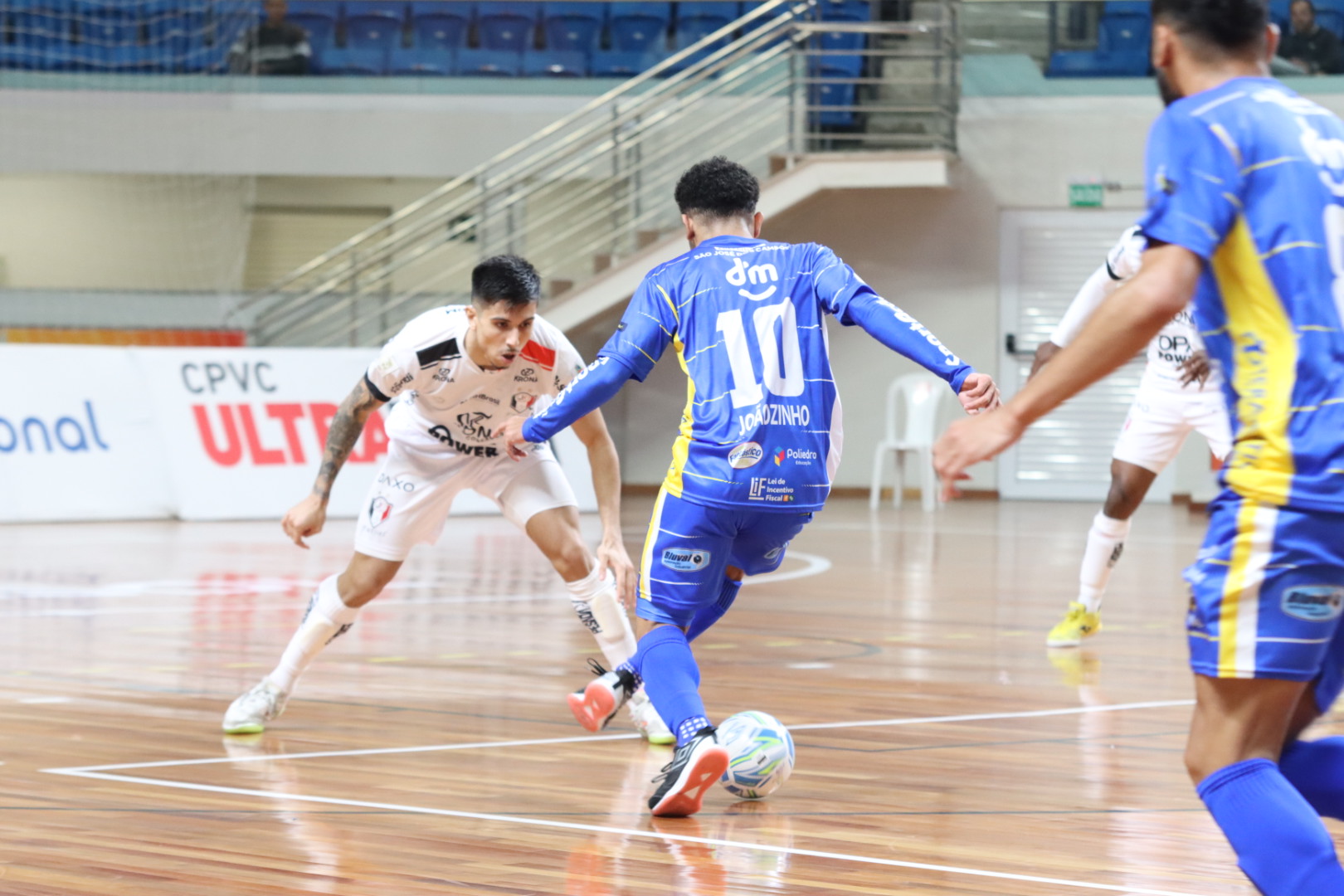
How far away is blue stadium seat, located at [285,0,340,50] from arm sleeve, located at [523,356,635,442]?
54.7 ft

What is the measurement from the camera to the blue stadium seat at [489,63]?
19.3 meters

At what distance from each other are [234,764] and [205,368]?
9.89 meters

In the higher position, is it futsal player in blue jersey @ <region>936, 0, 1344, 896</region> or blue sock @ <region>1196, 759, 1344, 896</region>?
futsal player in blue jersey @ <region>936, 0, 1344, 896</region>

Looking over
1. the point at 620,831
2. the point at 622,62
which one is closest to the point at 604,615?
the point at 620,831

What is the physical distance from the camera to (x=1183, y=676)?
6.55 m

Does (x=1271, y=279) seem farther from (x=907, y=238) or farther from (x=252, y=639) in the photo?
(x=907, y=238)

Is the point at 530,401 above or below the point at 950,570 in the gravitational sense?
above

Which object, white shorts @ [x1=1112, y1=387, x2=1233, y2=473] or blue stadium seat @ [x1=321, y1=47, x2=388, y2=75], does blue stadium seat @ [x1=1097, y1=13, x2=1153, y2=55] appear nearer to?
blue stadium seat @ [x1=321, y1=47, x2=388, y2=75]

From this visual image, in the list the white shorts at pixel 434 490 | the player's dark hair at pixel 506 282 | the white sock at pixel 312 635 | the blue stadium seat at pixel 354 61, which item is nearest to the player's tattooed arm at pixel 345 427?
the white shorts at pixel 434 490

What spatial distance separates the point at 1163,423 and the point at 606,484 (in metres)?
2.98

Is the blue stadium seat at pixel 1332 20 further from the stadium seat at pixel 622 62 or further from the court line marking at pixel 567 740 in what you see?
the court line marking at pixel 567 740

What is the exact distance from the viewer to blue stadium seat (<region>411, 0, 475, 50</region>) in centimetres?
1991

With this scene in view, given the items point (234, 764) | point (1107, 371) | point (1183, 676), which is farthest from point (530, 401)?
point (1107, 371)

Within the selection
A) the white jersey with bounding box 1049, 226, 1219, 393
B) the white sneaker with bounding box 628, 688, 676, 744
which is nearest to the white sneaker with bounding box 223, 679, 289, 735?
the white sneaker with bounding box 628, 688, 676, 744
